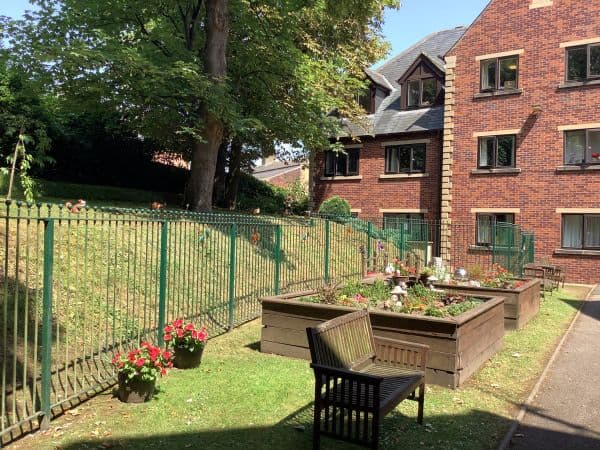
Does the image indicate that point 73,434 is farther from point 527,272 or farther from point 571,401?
point 527,272

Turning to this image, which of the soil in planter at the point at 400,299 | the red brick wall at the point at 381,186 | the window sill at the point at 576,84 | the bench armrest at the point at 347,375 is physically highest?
the window sill at the point at 576,84

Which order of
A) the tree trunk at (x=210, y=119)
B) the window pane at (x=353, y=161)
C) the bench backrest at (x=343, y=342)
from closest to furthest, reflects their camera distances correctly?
the bench backrest at (x=343, y=342)
the tree trunk at (x=210, y=119)
the window pane at (x=353, y=161)

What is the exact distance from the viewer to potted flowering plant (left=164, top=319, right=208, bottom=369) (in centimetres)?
634

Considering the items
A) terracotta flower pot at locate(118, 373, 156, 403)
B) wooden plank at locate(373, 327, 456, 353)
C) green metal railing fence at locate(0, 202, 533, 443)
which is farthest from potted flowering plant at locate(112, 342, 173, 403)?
wooden plank at locate(373, 327, 456, 353)

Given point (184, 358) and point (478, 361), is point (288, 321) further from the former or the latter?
point (478, 361)

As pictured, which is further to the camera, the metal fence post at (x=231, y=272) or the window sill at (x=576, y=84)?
the window sill at (x=576, y=84)

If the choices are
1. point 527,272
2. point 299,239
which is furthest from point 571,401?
point 527,272

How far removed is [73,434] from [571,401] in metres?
5.23

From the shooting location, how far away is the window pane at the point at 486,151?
20297 millimetres

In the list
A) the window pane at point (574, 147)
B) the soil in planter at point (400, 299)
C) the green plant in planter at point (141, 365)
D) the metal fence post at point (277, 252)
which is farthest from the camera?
the window pane at point (574, 147)

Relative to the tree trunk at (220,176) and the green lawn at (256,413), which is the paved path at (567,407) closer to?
the green lawn at (256,413)

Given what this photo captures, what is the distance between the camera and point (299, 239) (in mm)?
11883

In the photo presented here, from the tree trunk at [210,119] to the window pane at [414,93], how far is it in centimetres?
1180

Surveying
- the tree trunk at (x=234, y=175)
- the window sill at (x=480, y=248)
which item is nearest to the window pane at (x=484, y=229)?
the window sill at (x=480, y=248)
